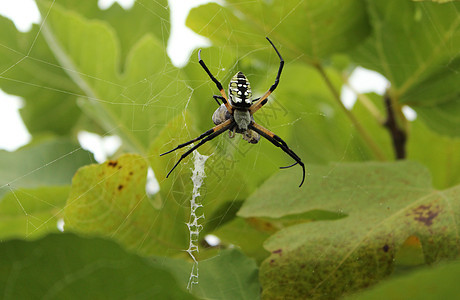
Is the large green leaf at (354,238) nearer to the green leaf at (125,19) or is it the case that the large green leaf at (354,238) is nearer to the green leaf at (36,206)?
the green leaf at (36,206)

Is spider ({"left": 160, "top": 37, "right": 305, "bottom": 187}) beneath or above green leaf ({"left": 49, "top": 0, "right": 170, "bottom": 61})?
beneath

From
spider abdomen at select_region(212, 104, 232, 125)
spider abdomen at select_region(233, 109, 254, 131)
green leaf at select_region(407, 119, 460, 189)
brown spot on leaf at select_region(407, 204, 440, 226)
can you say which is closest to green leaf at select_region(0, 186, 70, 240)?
spider abdomen at select_region(212, 104, 232, 125)

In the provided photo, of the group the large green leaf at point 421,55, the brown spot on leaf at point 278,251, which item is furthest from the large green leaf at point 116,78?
the large green leaf at point 421,55

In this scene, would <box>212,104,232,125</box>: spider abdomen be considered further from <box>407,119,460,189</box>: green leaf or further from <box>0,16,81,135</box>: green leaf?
<box>407,119,460,189</box>: green leaf

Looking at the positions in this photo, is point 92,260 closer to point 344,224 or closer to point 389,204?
point 344,224

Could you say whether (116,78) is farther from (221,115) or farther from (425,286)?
(425,286)

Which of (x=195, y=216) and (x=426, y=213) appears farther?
(x=195, y=216)

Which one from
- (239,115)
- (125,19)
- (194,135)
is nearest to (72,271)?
(194,135)
